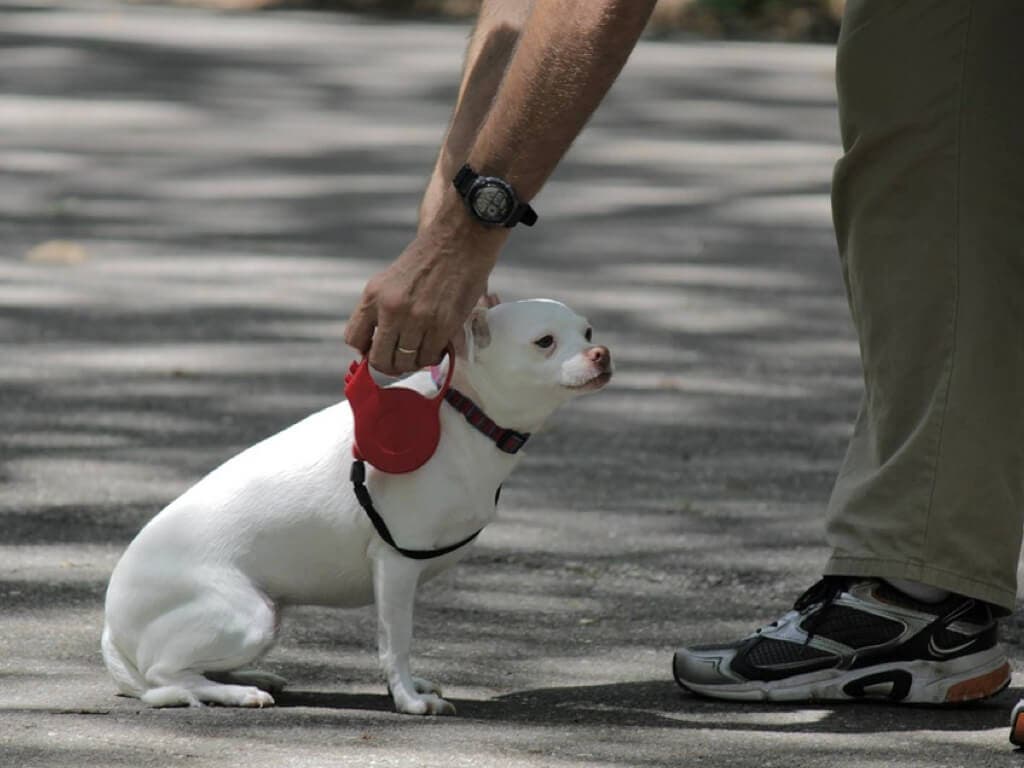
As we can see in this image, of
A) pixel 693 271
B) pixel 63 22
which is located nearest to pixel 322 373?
pixel 693 271

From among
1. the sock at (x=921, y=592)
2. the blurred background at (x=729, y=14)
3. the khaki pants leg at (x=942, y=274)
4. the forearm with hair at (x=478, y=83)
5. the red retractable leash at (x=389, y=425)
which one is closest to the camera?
the red retractable leash at (x=389, y=425)

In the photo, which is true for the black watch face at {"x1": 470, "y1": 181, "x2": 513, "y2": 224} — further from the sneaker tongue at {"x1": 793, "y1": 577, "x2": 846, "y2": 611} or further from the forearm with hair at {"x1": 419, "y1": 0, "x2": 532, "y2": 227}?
the sneaker tongue at {"x1": 793, "y1": 577, "x2": 846, "y2": 611}

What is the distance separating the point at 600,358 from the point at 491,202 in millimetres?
351

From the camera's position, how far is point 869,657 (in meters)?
3.80

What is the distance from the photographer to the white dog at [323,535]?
362 centimetres

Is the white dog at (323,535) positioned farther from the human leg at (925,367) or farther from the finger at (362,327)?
the human leg at (925,367)

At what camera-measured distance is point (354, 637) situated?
4219 millimetres

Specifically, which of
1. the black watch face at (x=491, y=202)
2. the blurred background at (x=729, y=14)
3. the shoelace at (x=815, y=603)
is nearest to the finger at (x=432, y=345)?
the black watch face at (x=491, y=202)

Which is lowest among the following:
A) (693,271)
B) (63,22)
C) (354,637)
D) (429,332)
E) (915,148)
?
(63,22)

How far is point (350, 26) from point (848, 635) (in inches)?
473

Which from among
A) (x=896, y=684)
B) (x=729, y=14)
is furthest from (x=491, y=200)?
(x=729, y=14)

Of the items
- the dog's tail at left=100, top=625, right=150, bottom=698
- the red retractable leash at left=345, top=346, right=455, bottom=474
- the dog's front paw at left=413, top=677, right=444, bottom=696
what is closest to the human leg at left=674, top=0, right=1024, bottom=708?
the dog's front paw at left=413, top=677, right=444, bottom=696

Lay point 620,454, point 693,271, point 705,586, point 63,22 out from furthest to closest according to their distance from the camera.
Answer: point 63,22, point 693,271, point 620,454, point 705,586

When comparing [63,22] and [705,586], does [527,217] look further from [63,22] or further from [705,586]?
[63,22]
